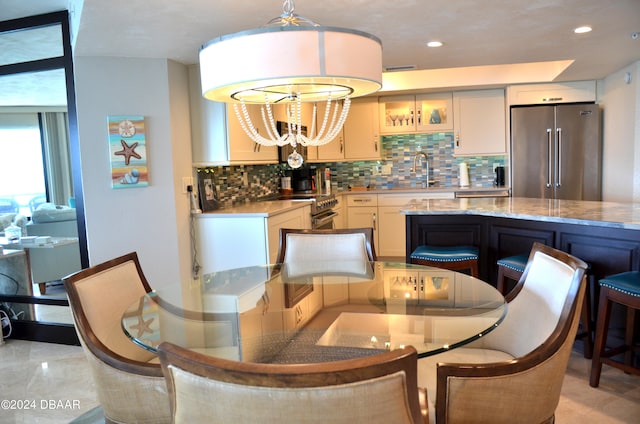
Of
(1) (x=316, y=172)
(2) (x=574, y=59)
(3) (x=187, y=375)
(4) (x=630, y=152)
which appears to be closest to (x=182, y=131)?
(1) (x=316, y=172)

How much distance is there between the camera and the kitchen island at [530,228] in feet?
9.11

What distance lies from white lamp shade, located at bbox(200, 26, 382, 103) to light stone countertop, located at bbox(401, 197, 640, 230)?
69.2 inches

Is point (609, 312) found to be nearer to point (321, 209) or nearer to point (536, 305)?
point (536, 305)

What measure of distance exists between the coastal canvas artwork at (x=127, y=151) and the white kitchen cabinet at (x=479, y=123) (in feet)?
12.7

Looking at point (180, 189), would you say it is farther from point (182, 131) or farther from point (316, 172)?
point (316, 172)

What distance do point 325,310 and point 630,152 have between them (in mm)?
4243

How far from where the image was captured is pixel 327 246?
293 cm

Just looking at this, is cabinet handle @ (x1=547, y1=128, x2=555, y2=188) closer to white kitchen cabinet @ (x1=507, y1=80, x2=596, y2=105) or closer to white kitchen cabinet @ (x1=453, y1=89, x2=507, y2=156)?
white kitchen cabinet @ (x1=507, y1=80, x2=596, y2=105)

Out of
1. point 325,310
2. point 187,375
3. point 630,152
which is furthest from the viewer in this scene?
point 630,152

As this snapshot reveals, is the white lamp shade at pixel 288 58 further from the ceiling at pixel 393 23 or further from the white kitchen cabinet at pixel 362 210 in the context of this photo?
the white kitchen cabinet at pixel 362 210

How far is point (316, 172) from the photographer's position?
21.4ft

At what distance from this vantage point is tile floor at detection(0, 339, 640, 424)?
2391 mm

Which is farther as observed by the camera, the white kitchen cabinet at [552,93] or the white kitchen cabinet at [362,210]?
the white kitchen cabinet at [362,210]

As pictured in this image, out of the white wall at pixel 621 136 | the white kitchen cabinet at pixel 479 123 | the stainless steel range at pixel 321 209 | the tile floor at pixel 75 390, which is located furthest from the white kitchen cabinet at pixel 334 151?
the tile floor at pixel 75 390
